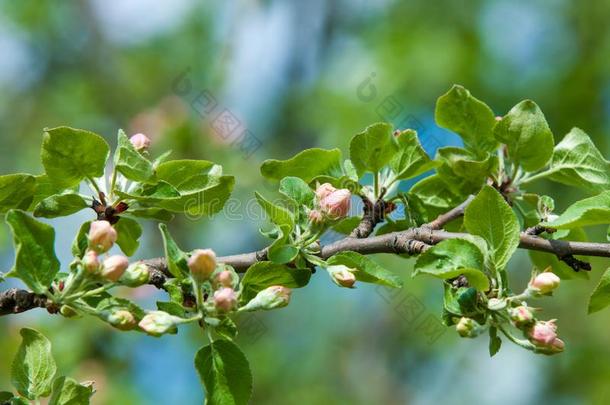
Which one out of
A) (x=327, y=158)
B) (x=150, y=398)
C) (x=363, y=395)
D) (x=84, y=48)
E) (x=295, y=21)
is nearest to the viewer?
(x=327, y=158)

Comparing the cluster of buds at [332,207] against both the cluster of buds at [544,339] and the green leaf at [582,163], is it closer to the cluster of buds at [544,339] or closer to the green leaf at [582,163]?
the cluster of buds at [544,339]

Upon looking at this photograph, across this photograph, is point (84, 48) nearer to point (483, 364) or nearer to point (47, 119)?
point (47, 119)

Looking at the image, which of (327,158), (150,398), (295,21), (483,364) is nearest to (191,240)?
(150,398)

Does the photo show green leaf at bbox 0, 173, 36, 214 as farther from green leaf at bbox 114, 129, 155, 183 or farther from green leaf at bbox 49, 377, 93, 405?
green leaf at bbox 49, 377, 93, 405

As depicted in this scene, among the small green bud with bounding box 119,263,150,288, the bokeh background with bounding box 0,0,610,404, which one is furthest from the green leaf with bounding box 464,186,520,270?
the bokeh background with bounding box 0,0,610,404

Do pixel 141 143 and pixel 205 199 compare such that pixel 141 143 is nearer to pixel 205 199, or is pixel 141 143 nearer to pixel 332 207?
pixel 205 199

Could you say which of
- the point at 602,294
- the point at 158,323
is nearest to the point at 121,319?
the point at 158,323
